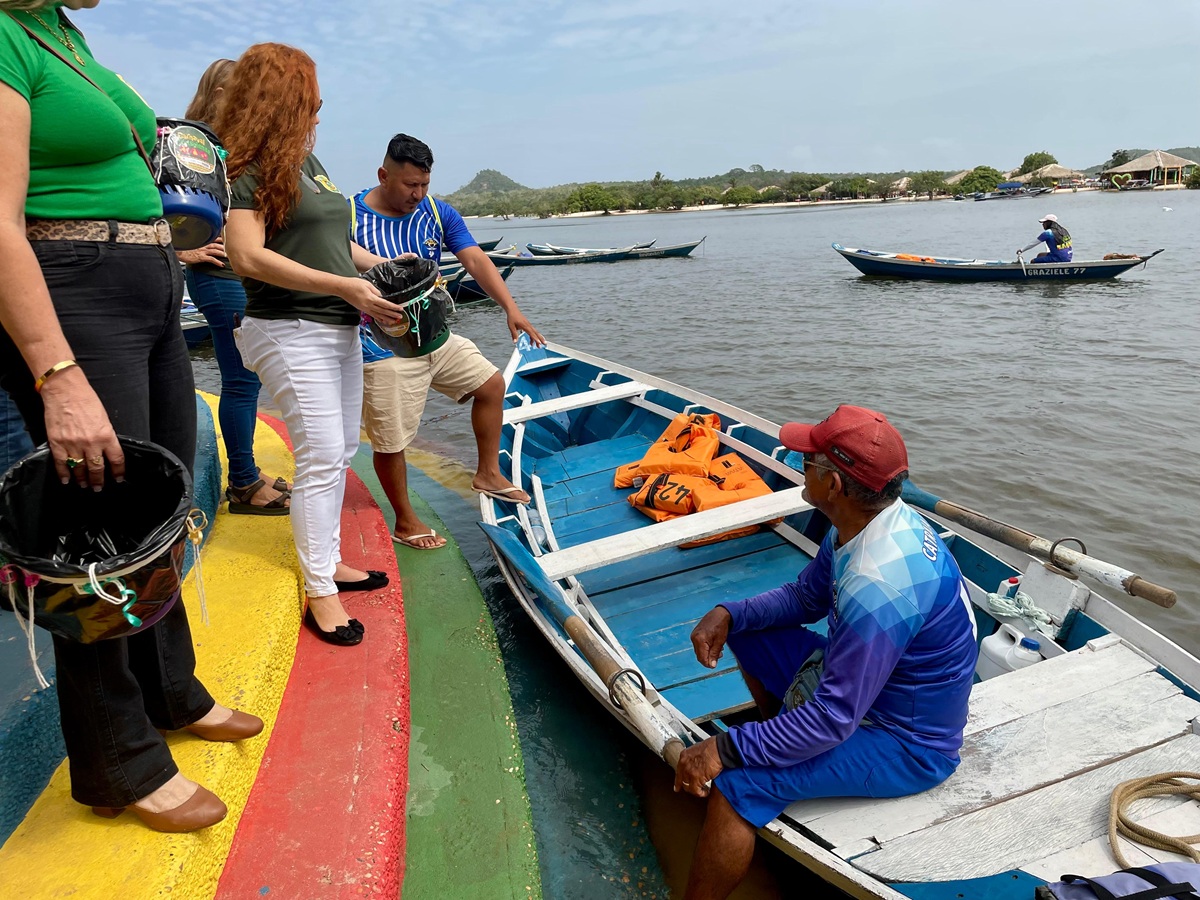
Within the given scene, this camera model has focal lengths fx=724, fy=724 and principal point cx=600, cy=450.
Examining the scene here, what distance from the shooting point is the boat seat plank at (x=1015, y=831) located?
6.51ft

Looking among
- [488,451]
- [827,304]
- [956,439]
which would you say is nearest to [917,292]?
[827,304]

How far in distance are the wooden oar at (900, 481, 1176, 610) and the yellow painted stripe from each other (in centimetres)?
236

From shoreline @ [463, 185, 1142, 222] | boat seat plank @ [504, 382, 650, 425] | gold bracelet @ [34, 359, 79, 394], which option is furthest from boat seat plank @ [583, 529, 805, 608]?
shoreline @ [463, 185, 1142, 222]

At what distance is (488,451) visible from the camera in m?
4.34

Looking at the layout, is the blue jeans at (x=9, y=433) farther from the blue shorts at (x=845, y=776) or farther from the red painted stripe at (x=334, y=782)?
the blue shorts at (x=845, y=776)

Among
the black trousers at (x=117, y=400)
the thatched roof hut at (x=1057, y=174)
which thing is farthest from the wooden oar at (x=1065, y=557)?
the thatched roof hut at (x=1057, y=174)

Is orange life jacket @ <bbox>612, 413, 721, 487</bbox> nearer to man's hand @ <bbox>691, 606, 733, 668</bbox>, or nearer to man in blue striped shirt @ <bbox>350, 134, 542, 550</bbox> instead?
man in blue striped shirt @ <bbox>350, 134, 542, 550</bbox>

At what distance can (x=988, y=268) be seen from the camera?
59.3 ft

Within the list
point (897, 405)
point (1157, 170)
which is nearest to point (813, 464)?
point (897, 405)

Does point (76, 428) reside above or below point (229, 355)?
above

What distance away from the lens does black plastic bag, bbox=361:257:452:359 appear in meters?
2.93

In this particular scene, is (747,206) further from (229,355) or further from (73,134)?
(73,134)

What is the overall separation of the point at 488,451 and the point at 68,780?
2637mm

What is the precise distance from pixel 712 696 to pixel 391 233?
9.02ft
